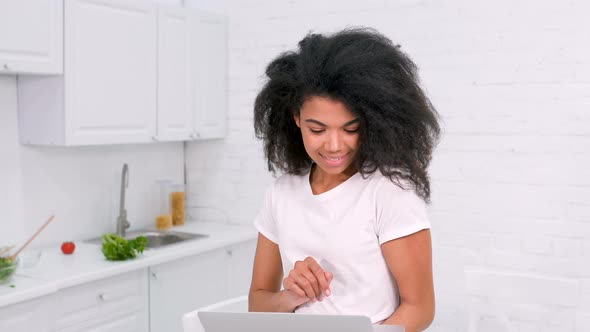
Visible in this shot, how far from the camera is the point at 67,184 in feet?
11.3

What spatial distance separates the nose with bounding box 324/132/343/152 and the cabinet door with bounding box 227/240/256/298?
7.41ft

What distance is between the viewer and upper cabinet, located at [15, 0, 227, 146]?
3064 millimetres

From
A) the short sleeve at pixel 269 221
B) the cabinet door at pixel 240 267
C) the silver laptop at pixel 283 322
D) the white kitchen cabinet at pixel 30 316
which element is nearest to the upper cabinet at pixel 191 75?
the cabinet door at pixel 240 267

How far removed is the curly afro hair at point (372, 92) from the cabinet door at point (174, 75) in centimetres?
205

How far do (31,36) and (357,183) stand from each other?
5.94 feet

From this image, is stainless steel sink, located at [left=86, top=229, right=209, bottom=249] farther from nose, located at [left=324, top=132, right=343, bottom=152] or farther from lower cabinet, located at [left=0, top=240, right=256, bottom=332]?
nose, located at [left=324, top=132, right=343, bottom=152]

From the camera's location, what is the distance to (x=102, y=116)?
10.6 ft

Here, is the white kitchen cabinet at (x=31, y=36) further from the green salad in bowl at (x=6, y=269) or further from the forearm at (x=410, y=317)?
the forearm at (x=410, y=317)

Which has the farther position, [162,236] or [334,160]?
[162,236]

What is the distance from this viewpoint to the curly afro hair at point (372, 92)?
1.48 meters

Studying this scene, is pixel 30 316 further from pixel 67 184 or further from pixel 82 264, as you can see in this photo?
pixel 67 184

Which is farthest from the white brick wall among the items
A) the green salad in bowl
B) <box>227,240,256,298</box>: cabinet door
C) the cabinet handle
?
the green salad in bowl

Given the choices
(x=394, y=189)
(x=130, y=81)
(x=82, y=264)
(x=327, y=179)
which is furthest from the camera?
(x=130, y=81)

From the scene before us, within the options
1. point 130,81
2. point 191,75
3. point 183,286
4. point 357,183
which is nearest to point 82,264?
point 183,286
